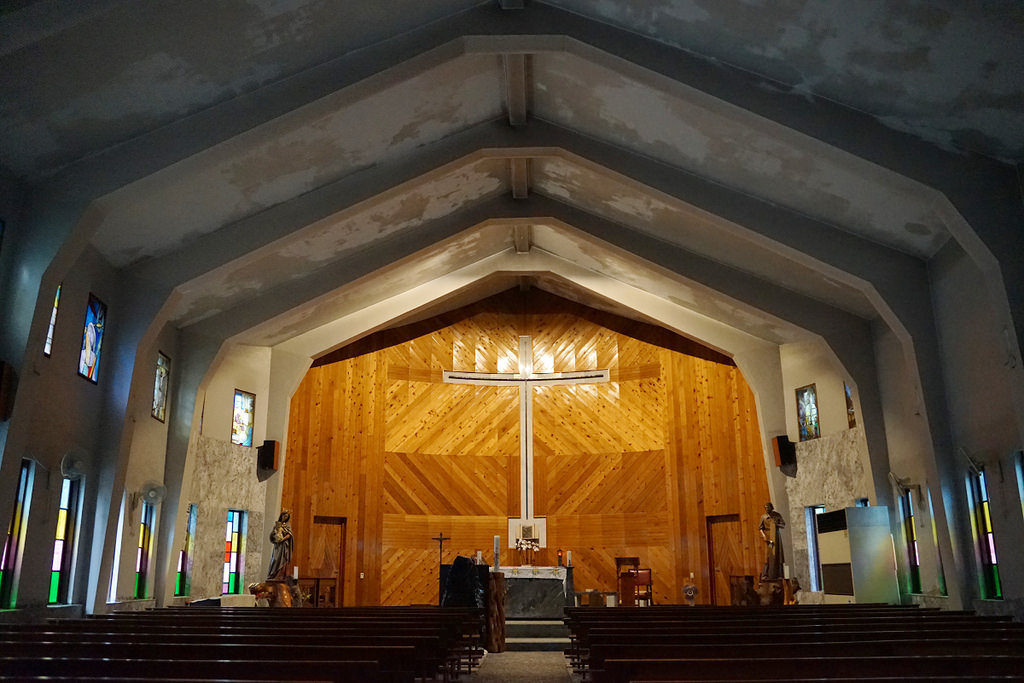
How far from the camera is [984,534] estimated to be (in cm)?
862

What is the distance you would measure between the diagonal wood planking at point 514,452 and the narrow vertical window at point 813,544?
1173mm

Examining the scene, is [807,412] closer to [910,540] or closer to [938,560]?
[910,540]

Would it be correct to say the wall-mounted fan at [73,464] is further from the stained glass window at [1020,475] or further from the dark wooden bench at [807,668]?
the stained glass window at [1020,475]

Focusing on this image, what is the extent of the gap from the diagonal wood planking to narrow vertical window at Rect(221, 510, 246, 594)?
1.08m

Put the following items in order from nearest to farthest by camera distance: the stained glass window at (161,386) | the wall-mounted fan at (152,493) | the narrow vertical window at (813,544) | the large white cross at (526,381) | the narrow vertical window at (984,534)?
the narrow vertical window at (984,534)
the wall-mounted fan at (152,493)
the stained glass window at (161,386)
the narrow vertical window at (813,544)
the large white cross at (526,381)

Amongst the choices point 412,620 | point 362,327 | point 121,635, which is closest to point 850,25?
point 412,620

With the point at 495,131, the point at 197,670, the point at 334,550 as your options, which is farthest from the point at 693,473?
the point at 197,670

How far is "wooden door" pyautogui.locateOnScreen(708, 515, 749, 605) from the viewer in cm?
1430

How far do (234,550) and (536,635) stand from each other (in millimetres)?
5174

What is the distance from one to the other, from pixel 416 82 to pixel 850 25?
14.0 ft

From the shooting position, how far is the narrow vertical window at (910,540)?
10.6 m

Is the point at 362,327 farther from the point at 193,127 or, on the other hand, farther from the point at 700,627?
the point at 700,627

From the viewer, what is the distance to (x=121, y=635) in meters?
4.59

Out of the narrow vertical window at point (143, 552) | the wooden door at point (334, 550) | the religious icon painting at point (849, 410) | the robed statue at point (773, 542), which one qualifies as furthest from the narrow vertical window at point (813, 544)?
the narrow vertical window at point (143, 552)
